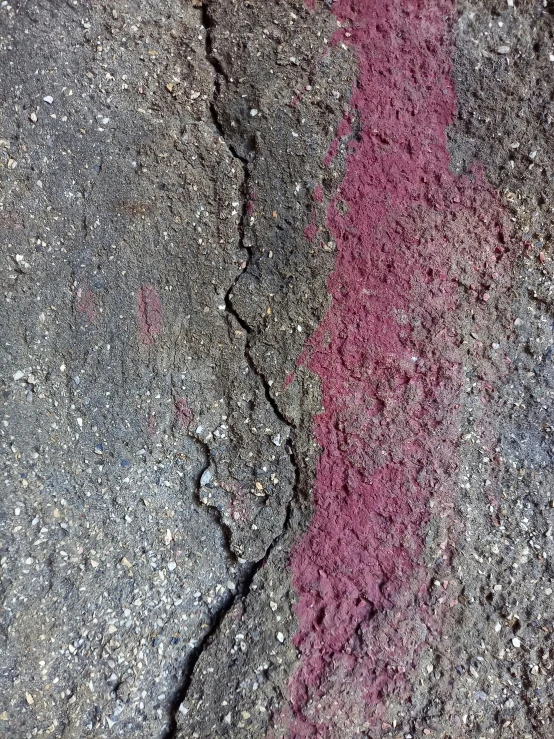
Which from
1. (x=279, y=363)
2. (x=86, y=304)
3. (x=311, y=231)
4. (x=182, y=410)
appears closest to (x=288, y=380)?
(x=279, y=363)

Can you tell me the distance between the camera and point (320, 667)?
1411 mm

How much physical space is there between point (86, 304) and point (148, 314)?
157mm

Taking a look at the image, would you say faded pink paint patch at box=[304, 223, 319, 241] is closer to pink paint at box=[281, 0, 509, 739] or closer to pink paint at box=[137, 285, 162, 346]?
pink paint at box=[281, 0, 509, 739]

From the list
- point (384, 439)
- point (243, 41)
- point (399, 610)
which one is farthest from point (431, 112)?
point (399, 610)

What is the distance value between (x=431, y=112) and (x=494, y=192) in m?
0.27

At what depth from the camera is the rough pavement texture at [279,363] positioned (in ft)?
4.57

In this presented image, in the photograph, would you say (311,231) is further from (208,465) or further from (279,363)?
(208,465)

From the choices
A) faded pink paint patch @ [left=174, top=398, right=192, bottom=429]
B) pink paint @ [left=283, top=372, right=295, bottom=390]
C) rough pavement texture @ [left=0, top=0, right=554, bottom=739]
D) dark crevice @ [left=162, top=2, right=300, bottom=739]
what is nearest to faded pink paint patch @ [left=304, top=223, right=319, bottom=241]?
rough pavement texture @ [left=0, top=0, right=554, bottom=739]

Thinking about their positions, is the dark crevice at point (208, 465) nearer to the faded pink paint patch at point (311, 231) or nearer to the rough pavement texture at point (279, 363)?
the rough pavement texture at point (279, 363)

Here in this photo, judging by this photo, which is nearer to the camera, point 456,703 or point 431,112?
point 456,703

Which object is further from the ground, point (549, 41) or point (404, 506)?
point (549, 41)

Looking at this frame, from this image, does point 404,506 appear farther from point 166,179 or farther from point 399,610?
point 166,179

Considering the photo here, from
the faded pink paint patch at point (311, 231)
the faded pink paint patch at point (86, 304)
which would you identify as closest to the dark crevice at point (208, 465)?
the faded pink paint patch at point (311, 231)

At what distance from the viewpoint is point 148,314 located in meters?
1.46
